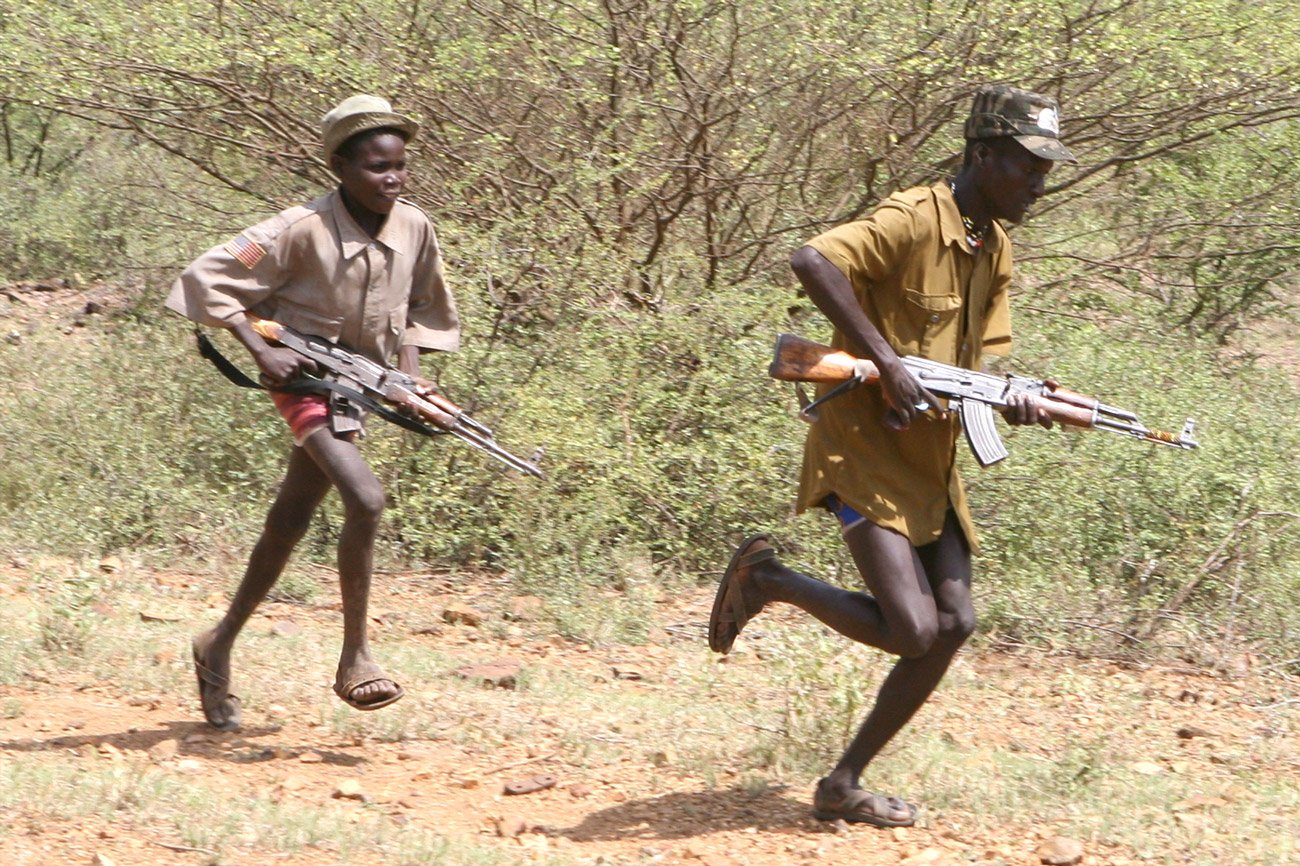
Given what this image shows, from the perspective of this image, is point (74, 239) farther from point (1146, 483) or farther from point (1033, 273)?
point (1146, 483)

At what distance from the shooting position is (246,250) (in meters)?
4.49

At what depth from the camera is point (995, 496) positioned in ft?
23.5

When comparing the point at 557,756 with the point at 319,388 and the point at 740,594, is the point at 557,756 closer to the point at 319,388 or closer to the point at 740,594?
the point at 740,594

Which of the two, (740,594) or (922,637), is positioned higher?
(922,637)

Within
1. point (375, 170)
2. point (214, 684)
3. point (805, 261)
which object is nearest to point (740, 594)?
point (805, 261)

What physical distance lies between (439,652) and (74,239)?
742cm

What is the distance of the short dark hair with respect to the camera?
4.52m

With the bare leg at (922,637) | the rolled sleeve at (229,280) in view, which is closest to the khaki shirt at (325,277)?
the rolled sleeve at (229,280)

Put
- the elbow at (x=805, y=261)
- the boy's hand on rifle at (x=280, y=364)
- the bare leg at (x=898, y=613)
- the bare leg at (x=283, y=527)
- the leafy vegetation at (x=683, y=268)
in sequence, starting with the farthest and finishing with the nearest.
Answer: the leafy vegetation at (x=683, y=268) < the bare leg at (x=283, y=527) < the boy's hand on rifle at (x=280, y=364) < the bare leg at (x=898, y=613) < the elbow at (x=805, y=261)

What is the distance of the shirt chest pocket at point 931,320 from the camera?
4.07m

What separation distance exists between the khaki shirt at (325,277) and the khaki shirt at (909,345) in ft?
4.44

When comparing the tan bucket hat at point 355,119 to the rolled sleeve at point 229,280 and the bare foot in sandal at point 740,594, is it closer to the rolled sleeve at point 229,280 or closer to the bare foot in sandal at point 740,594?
the rolled sleeve at point 229,280

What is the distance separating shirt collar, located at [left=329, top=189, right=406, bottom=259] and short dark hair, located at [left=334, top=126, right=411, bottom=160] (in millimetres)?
127

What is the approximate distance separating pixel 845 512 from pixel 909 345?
463 mm
